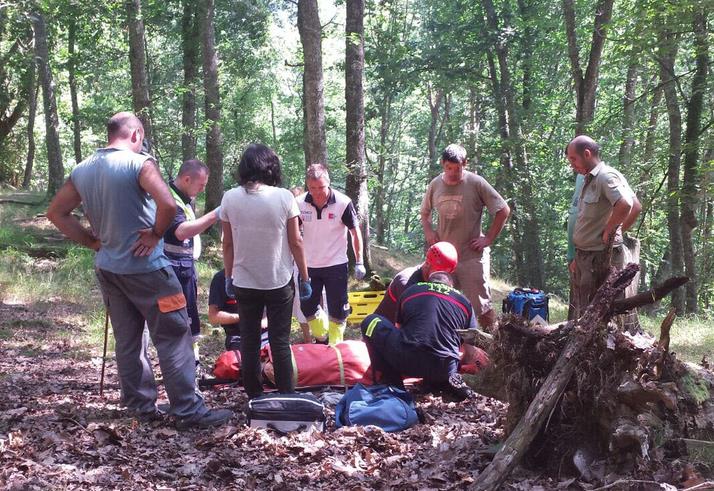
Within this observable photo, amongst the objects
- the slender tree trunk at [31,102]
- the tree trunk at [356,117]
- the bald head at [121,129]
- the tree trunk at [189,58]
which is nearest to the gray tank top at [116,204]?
the bald head at [121,129]

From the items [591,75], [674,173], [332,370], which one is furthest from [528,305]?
[674,173]

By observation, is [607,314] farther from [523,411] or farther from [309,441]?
[309,441]

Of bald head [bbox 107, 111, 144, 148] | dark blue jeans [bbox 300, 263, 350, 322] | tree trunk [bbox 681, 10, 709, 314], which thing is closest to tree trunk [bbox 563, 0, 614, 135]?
tree trunk [bbox 681, 10, 709, 314]

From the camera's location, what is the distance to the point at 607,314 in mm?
3262

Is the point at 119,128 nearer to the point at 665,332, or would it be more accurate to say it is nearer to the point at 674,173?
the point at 665,332

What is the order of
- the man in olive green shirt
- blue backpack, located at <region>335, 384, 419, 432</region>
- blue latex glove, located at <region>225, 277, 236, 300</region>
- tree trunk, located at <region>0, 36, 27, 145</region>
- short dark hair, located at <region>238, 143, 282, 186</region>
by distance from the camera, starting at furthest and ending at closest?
1. tree trunk, located at <region>0, 36, 27, 145</region>
2. the man in olive green shirt
3. blue latex glove, located at <region>225, 277, 236, 300</region>
4. short dark hair, located at <region>238, 143, 282, 186</region>
5. blue backpack, located at <region>335, 384, 419, 432</region>

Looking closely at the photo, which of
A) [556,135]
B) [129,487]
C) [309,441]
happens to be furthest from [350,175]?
[556,135]

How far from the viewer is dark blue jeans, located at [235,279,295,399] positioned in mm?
4621

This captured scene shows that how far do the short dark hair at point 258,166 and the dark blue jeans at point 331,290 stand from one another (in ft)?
6.53

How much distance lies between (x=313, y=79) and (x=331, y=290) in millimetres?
4449

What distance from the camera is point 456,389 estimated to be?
504 centimetres

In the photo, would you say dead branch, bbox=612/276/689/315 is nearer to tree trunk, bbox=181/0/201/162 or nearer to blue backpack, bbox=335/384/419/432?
blue backpack, bbox=335/384/419/432

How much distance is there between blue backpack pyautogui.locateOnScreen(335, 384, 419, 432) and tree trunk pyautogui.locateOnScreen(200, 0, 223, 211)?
31.1 ft

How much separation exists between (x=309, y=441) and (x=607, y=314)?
1.99m
